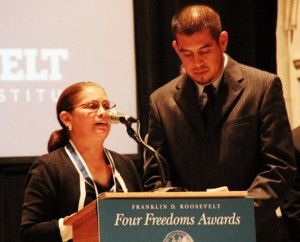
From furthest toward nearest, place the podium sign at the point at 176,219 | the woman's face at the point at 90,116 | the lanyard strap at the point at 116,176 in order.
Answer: the woman's face at the point at 90,116, the lanyard strap at the point at 116,176, the podium sign at the point at 176,219

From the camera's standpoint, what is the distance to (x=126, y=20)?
5539 millimetres

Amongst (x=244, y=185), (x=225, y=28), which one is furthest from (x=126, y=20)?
(x=244, y=185)

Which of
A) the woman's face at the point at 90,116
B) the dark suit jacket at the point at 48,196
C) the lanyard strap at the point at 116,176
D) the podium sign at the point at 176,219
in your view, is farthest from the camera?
the woman's face at the point at 90,116

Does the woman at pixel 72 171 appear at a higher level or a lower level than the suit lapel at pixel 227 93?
lower

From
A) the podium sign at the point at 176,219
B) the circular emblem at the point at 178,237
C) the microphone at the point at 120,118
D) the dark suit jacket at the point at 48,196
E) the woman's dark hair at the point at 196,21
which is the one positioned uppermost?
the woman's dark hair at the point at 196,21

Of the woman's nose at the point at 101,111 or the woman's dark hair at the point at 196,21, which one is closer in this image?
the woman's dark hair at the point at 196,21

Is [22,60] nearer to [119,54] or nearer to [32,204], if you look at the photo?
[119,54]

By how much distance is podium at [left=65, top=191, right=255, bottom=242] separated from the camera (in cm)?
207

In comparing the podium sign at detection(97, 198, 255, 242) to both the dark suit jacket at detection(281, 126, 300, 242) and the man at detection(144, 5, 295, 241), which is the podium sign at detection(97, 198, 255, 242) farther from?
the dark suit jacket at detection(281, 126, 300, 242)

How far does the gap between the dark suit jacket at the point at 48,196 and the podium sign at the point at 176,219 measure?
104 centimetres

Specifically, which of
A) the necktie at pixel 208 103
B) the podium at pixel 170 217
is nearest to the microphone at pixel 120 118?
the necktie at pixel 208 103

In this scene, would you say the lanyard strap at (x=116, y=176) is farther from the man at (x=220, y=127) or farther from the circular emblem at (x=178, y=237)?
the circular emblem at (x=178, y=237)

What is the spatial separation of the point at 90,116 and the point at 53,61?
1.98 metres

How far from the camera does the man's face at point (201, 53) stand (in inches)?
104
